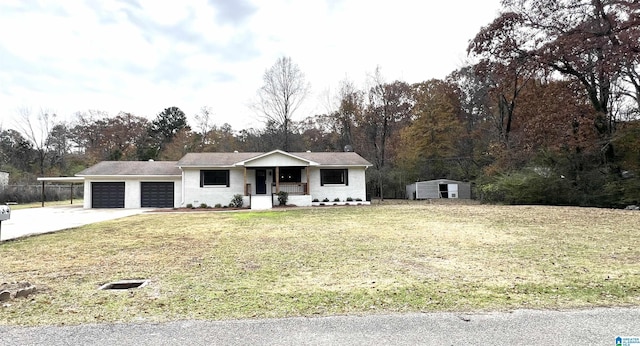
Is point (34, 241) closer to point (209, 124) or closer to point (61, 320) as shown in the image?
point (61, 320)

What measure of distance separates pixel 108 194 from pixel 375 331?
81.3ft

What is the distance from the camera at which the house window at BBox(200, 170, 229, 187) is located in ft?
74.5

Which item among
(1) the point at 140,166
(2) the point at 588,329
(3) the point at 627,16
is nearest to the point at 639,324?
(2) the point at 588,329

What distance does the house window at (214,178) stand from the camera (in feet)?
74.5

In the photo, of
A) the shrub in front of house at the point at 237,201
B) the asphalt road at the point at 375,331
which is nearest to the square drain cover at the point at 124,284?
the asphalt road at the point at 375,331

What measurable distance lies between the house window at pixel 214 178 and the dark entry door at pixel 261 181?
1947 millimetres

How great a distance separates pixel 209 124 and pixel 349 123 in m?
17.4

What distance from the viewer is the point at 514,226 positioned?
432 inches

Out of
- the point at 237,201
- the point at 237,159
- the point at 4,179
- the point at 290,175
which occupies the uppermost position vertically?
the point at 237,159

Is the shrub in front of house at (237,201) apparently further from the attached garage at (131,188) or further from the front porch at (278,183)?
the attached garage at (131,188)

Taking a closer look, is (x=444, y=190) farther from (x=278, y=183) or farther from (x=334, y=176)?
(x=278, y=183)

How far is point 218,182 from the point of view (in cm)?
2292

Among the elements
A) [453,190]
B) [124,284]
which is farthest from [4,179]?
[453,190]

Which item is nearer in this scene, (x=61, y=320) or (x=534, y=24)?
(x=61, y=320)
